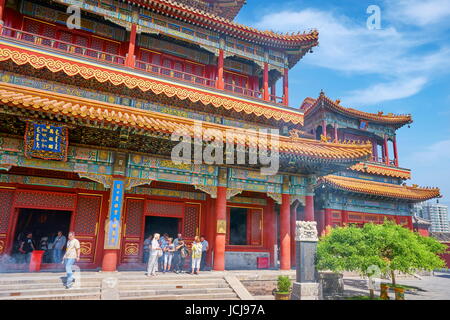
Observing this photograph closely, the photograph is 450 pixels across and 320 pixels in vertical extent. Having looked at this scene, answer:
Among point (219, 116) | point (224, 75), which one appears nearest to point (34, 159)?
point (219, 116)

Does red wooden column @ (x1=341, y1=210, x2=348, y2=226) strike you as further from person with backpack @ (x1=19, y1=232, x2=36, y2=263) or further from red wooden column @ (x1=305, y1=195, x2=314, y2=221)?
person with backpack @ (x1=19, y1=232, x2=36, y2=263)

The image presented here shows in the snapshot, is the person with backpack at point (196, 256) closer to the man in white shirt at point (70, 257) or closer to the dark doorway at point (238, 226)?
the dark doorway at point (238, 226)

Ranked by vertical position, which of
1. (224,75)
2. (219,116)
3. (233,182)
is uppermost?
(224,75)

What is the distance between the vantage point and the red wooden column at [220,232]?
11109mm

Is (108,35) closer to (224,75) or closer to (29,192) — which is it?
(224,75)

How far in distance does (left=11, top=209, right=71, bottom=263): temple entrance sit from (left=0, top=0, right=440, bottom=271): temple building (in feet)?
0.22

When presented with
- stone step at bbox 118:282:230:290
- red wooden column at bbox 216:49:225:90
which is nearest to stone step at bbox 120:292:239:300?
stone step at bbox 118:282:230:290

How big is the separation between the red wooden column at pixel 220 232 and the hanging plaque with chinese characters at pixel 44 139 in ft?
18.4

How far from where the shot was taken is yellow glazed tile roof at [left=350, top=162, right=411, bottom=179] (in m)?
20.9

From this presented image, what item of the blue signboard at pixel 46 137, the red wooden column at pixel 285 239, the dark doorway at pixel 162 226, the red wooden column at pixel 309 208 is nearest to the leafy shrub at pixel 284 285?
the red wooden column at pixel 285 239
